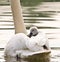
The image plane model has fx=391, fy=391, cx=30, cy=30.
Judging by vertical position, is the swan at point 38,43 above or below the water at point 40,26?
above

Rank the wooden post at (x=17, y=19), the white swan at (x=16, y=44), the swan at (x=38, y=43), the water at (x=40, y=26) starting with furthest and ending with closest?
the water at (x=40, y=26), the wooden post at (x=17, y=19), the white swan at (x=16, y=44), the swan at (x=38, y=43)

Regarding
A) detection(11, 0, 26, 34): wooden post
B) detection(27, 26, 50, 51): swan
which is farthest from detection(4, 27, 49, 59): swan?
detection(11, 0, 26, 34): wooden post

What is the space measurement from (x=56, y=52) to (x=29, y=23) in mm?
4678

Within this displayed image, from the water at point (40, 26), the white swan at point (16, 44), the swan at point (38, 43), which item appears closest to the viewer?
the swan at point (38, 43)

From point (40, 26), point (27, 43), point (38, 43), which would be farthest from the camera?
point (40, 26)

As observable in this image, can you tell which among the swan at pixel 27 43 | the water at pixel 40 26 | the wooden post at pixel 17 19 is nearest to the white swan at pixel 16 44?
the swan at pixel 27 43

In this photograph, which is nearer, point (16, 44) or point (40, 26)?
point (16, 44)

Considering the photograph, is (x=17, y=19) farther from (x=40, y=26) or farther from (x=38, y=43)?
(x=40, y=26)

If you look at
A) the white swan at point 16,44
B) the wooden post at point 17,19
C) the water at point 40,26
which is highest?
the wooden post at point 17,19

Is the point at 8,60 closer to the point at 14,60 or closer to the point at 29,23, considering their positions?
the point at 14,60

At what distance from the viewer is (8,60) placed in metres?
6.88

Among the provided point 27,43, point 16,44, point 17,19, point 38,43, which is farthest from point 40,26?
point 38,43

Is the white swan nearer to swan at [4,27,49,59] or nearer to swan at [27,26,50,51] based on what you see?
swan at [4,27,49,59]

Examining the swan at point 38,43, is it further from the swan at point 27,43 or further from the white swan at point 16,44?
the white swan at point 16,44
